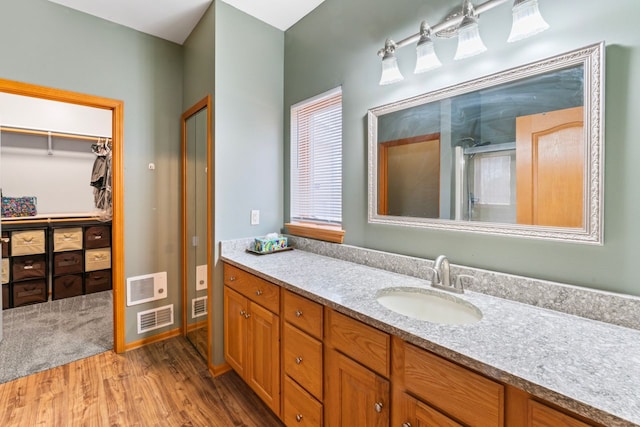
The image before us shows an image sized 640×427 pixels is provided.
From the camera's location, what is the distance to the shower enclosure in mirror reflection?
2.25m

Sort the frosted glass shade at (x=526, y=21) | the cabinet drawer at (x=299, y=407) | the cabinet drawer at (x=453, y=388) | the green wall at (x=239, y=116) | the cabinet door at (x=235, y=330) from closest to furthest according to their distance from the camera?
the cabinet drawer at (x=453, y=388)
the frosted glass shade at (x=526, y=21)
the cabinet drawer at (x=299, y=407)
the cabinet door at (x=235, y=330)
the green wall at (x=239, y=116)

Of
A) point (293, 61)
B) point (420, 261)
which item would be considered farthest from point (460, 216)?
point (293, 61)

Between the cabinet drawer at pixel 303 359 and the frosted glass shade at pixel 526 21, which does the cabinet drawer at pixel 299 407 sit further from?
the frosted glass shade at pixel 526 21

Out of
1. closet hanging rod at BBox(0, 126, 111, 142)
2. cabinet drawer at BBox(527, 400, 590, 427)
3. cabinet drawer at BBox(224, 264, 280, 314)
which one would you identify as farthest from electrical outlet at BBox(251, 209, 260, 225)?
closet hanging rod at BBox(0, 126, 111, 142)

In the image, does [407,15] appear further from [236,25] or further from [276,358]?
[276,358]

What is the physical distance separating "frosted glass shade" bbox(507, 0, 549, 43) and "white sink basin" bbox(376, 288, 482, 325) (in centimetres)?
109

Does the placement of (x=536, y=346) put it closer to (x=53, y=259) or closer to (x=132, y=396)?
(x=132, y=396)

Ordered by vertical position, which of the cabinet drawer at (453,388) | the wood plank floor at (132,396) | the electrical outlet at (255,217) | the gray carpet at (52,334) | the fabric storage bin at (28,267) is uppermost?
the electrical outlet at (255,217)

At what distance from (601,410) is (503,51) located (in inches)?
51.5

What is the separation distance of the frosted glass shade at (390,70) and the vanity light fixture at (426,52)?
0.13 m

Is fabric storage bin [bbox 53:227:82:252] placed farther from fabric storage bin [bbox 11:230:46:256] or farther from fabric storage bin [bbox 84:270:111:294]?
fabric storage bin [bbox 84:270:111:294]

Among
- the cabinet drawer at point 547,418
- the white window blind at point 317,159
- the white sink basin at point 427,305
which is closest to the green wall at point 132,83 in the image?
the white window blind at point 317,159

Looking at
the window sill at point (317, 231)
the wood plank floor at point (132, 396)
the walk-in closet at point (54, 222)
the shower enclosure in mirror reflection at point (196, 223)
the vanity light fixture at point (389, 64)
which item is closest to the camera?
the vanity light fixture at point (389, 64)

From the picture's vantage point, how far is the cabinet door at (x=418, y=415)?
0.87m
